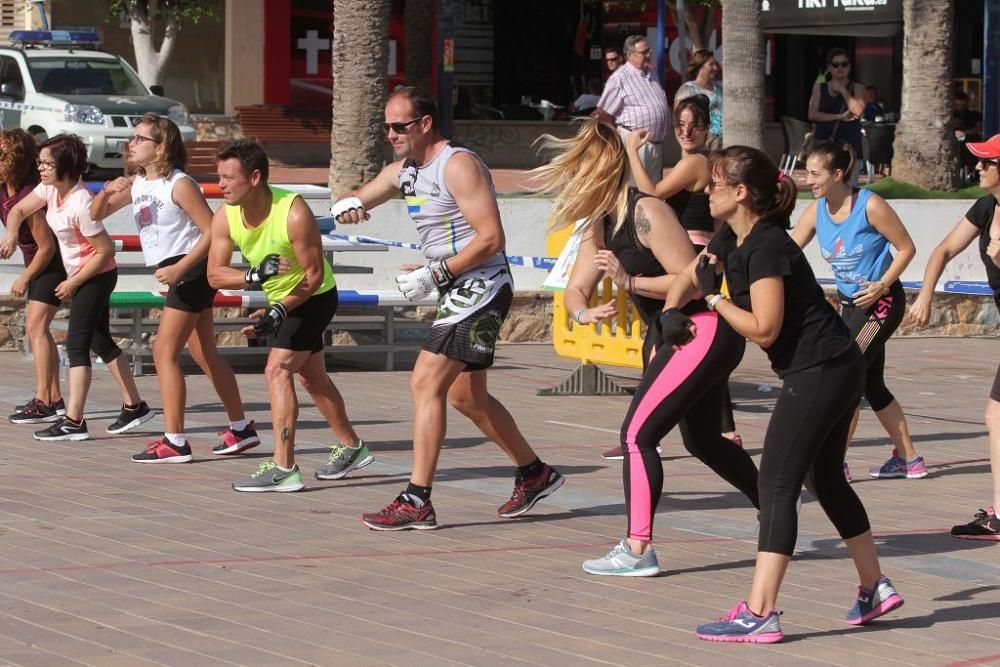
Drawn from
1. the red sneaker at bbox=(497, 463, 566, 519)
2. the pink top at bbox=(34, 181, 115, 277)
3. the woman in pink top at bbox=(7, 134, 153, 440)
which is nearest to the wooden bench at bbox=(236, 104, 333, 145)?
the woman in pink top at bbox=(7, 134, 153, 440)

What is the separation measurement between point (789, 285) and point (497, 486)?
10.8 feet

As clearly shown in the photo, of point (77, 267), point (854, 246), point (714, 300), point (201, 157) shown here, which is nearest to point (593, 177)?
point (714, 300)

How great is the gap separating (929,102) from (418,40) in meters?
11.5

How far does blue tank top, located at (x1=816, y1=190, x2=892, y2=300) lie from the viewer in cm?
895

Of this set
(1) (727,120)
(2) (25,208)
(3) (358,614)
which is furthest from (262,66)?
(3) (358,614)

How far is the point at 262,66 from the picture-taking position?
105 ft

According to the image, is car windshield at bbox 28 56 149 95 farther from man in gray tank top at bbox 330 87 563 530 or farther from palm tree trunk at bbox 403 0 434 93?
man in gray tank top at bbox 330 87 563 530

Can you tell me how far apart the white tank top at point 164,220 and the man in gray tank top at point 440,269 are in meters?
1.93

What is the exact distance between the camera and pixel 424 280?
24.7 feet

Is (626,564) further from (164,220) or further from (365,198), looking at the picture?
(164,220)

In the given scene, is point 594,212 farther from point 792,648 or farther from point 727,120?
point 727,120

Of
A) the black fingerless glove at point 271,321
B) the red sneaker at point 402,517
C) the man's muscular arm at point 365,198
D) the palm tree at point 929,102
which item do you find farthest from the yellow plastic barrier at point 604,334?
the palm tree at point 929,102

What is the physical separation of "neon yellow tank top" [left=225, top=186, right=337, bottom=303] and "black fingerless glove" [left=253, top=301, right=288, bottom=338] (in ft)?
0.31

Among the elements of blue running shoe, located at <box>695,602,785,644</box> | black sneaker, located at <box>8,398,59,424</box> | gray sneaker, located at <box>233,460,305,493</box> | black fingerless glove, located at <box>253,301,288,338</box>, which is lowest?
black sneaker, located at <box>8,398,59,424</box>
